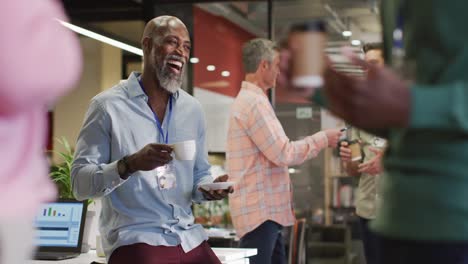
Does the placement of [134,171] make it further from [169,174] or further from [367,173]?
[367,173]

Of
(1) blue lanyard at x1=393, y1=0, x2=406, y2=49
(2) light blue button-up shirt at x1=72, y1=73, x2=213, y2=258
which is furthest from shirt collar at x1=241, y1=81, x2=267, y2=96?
(1) blue lanyard at x1=393, y1=0, x2=406, y2=49

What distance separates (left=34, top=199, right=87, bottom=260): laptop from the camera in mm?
4641

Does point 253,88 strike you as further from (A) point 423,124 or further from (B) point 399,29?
(A) point 423,124

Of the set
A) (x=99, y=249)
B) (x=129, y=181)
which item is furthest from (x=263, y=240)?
(x=129, y=181)

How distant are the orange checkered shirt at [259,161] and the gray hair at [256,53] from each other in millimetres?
271

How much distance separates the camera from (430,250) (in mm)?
1359

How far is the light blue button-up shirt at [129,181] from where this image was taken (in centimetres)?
350

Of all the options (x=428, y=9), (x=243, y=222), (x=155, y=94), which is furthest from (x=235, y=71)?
(x=428, y=9)

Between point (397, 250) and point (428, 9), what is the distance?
1.38ft

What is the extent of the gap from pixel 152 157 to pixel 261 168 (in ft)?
6.50

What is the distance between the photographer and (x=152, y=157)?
126 inches

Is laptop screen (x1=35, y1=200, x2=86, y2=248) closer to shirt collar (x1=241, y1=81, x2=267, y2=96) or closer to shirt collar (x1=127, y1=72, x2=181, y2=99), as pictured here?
shirt collar (x1=127, y1=72, x2=181, y2=99)

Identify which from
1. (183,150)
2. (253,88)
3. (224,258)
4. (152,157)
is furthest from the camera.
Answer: (253,88)

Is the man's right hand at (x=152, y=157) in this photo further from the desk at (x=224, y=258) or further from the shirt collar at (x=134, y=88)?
the desk at (x=224, y=258)
